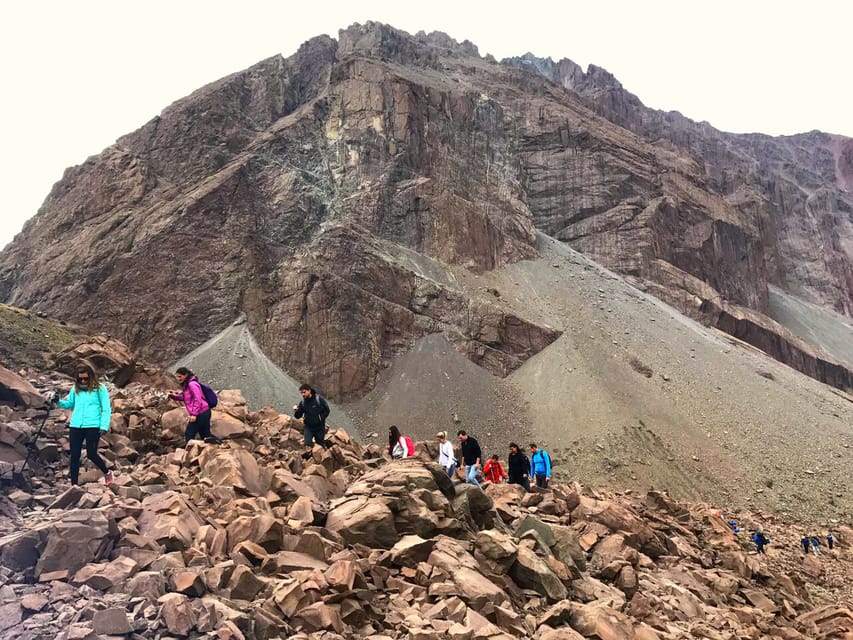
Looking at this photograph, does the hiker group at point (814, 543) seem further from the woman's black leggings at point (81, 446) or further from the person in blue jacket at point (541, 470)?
the woman's black leggings at point (81, 446)

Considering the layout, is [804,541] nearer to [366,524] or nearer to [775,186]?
[366,524]

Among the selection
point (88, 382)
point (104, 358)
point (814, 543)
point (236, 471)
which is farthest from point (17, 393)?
point (814, 543)

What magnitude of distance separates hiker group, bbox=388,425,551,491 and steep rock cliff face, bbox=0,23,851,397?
30472mm

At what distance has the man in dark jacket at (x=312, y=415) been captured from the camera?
44.0 feet

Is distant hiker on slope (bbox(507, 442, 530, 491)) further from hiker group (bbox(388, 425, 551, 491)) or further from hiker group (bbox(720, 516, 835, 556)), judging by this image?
hiker group (bbox(720, 516, 835, 556))

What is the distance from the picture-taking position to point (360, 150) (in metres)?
58.6

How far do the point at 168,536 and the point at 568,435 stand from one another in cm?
3627

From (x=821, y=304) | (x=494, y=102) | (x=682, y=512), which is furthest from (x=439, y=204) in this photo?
(x=821, y=304)

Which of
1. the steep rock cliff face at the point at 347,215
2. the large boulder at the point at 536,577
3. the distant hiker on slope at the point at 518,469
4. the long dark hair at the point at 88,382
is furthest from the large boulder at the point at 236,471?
the steep rock cliff face at the point at 347,215

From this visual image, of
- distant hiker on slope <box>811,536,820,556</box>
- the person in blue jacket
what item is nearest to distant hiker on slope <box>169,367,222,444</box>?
the person in blue jacket

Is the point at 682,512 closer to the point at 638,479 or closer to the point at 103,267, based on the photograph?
the point at 638,479

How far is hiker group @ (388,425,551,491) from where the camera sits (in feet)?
45.7

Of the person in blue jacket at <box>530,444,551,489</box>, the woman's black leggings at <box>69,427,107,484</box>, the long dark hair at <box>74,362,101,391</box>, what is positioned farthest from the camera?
the person in blue jacket at <box>530,444,551,489</box>

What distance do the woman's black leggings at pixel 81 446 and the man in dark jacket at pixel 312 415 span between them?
469 centimetres
